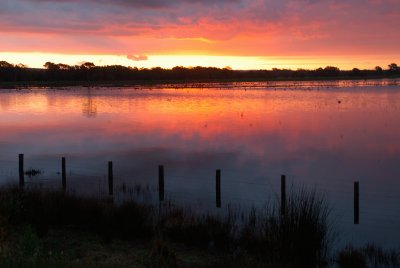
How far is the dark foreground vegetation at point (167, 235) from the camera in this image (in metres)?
10.5

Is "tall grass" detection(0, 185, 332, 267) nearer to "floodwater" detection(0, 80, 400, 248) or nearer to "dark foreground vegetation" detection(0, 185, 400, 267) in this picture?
"dark foreground vegetation" detection(0, 185, 400, 267)

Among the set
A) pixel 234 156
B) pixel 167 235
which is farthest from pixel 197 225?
pixel 234 156

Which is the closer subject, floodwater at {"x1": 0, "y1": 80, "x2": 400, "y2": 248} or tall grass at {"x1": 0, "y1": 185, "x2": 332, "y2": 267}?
tall grass at {"x1": 0, "y1": 185, "x2": 332, "y2": 267}

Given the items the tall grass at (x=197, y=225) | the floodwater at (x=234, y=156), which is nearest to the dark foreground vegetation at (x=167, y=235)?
the tall grass at (x=197, y=225)

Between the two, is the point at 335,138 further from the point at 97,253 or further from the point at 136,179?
the point at 97,253

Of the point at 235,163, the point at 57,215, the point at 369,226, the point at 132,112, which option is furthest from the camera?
the point at 132,112

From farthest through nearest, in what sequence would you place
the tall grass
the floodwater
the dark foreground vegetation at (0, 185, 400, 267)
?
the floodwater
the tall grass
the dark foreground vegetation at (0, 185, 400, 267)

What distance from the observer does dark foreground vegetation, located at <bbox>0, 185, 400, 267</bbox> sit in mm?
10547

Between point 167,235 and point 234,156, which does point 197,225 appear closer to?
point 167,235

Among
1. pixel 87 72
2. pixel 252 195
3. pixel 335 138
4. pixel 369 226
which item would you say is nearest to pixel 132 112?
pixel 335 138

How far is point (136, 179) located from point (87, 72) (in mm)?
185509

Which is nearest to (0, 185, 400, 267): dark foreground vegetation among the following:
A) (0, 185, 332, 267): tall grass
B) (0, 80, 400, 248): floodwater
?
(0, 185, 332, 267): tall grass

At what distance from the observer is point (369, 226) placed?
594 inches

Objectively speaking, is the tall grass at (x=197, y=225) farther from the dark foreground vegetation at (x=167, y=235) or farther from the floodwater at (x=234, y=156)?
the floodwater at (x=234, y=156)
